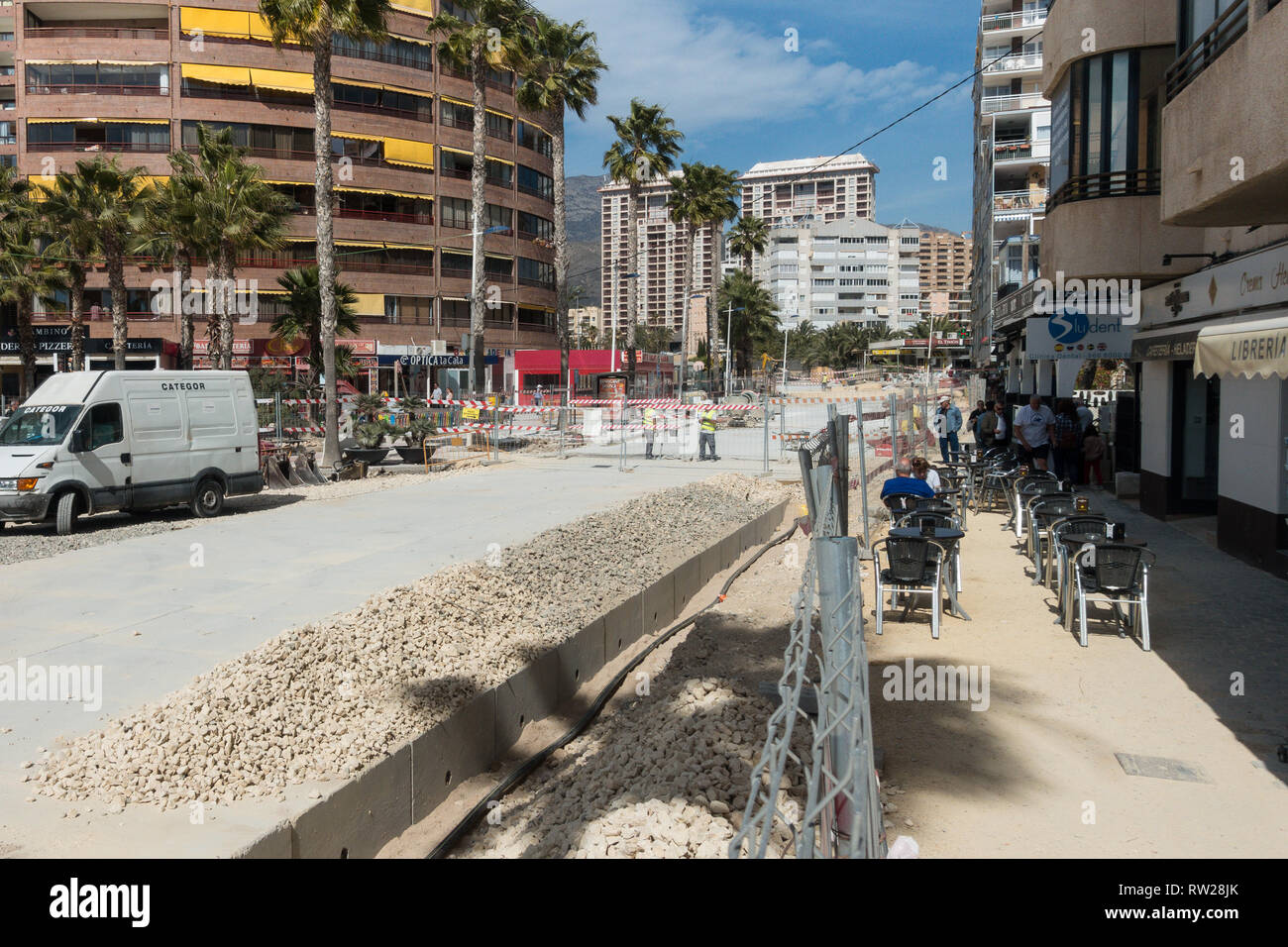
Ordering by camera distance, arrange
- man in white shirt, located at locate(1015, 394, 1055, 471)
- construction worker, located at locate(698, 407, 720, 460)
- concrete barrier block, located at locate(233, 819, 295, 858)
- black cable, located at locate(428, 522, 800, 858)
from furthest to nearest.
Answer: construction worker, located at locate(698, 407, 720, 460)
man in white shirt, located at locate(1015, 394, 1055, 471)
black cable, located at locate(428, 522, 800, 858)
concrete barrier block, located at locate(233, 819, 295, 858)

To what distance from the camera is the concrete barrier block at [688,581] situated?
39.4 feet

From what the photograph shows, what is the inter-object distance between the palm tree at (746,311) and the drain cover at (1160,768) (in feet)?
249

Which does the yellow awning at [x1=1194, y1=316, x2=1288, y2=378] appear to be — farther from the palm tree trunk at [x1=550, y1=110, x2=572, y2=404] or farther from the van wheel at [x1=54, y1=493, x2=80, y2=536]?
the palm tree trunk at [x1=550, y1=110, x2=572, y2=404]

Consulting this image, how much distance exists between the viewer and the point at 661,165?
159 ft

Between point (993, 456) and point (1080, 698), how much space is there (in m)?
12.0

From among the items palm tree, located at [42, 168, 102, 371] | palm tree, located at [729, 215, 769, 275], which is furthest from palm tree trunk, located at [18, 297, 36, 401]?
palm tree, located at [729, 215, 769, 275]

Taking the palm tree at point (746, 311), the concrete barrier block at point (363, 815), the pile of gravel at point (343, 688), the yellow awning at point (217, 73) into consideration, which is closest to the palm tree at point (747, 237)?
the palm tree at point (746, 311)

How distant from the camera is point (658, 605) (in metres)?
11.3

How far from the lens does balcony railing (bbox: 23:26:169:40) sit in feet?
166

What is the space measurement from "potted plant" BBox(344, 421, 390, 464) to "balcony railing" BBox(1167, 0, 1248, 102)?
17.5 m

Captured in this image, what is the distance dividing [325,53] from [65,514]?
15131 mm

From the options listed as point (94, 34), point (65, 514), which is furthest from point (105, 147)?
point (65, 514)
